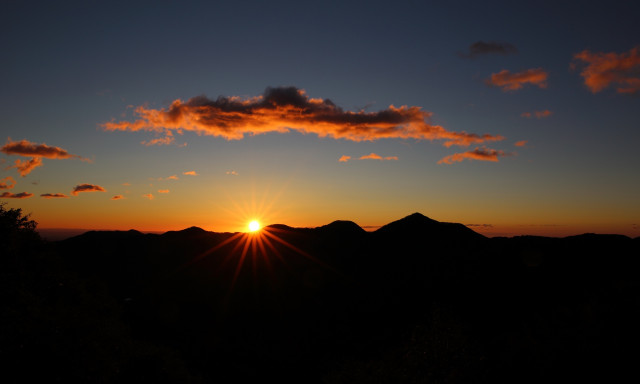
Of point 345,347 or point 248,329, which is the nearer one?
point 345,347

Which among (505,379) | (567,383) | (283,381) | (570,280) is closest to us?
(567,383)

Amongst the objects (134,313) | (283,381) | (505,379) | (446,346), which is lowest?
(283,381)

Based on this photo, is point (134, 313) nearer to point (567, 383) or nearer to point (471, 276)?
point (471, 276)

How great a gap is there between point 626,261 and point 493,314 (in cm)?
5052

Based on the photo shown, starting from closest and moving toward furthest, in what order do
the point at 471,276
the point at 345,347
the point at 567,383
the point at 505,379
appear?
1. the point at 567,383
2. the point at 505,379
3. the point at 345,347
4. the point at 471,276

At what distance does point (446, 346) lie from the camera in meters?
39.4

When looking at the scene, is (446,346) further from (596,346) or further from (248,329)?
(248,329)

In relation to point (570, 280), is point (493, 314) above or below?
below

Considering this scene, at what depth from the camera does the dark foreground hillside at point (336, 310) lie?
3397 centimetres

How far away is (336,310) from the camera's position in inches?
5192

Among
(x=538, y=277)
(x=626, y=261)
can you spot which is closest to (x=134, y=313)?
(x=538, y=277)

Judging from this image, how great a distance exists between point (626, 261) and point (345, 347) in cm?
9204

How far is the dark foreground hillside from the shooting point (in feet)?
111

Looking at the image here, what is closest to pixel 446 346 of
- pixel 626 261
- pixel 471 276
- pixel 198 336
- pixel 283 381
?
pixel 283 381
